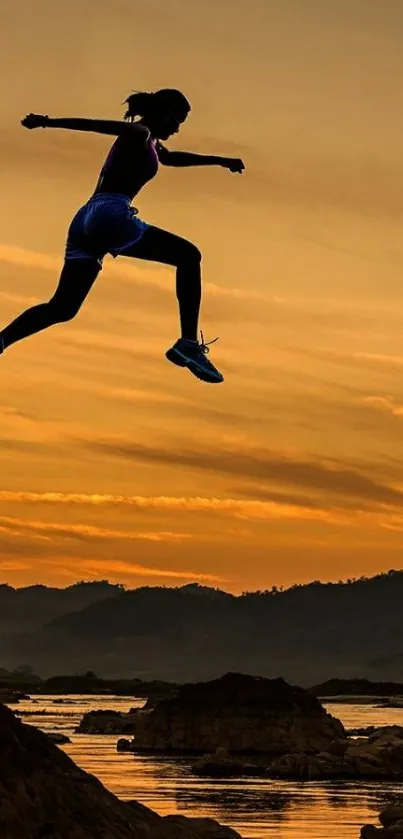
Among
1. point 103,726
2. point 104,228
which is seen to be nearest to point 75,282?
point 104,228

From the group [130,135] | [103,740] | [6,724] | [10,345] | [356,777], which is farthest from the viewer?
[103,740]

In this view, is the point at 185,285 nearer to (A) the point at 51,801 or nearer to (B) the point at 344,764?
(A) the point at 51,801

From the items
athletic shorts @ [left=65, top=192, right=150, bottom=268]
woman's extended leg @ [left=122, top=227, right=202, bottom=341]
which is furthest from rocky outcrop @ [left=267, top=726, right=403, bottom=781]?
athletic shorts @ [left=65, top=192, right=150, bottom=268]

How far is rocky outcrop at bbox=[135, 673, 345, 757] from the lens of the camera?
111m

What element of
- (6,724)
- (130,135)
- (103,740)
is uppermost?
(103,740)

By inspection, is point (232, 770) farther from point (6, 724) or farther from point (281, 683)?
point (6, 724)

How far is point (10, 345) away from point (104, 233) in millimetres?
1943

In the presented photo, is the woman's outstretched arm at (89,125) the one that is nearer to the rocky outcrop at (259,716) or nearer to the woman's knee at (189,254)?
the woman's knee at (189,254)

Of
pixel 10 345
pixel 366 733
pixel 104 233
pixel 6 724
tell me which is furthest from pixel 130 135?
pixel 366 733

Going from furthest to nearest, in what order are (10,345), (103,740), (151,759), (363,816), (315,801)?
(103,740), (151,759), (315,801), (363,816), (10,345)

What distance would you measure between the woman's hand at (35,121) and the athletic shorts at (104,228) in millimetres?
975

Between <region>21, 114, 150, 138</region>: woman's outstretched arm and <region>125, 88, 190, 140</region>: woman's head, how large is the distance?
0.52 feet

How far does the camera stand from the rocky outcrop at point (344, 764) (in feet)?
322

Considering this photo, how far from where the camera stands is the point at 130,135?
16016 millimetres
